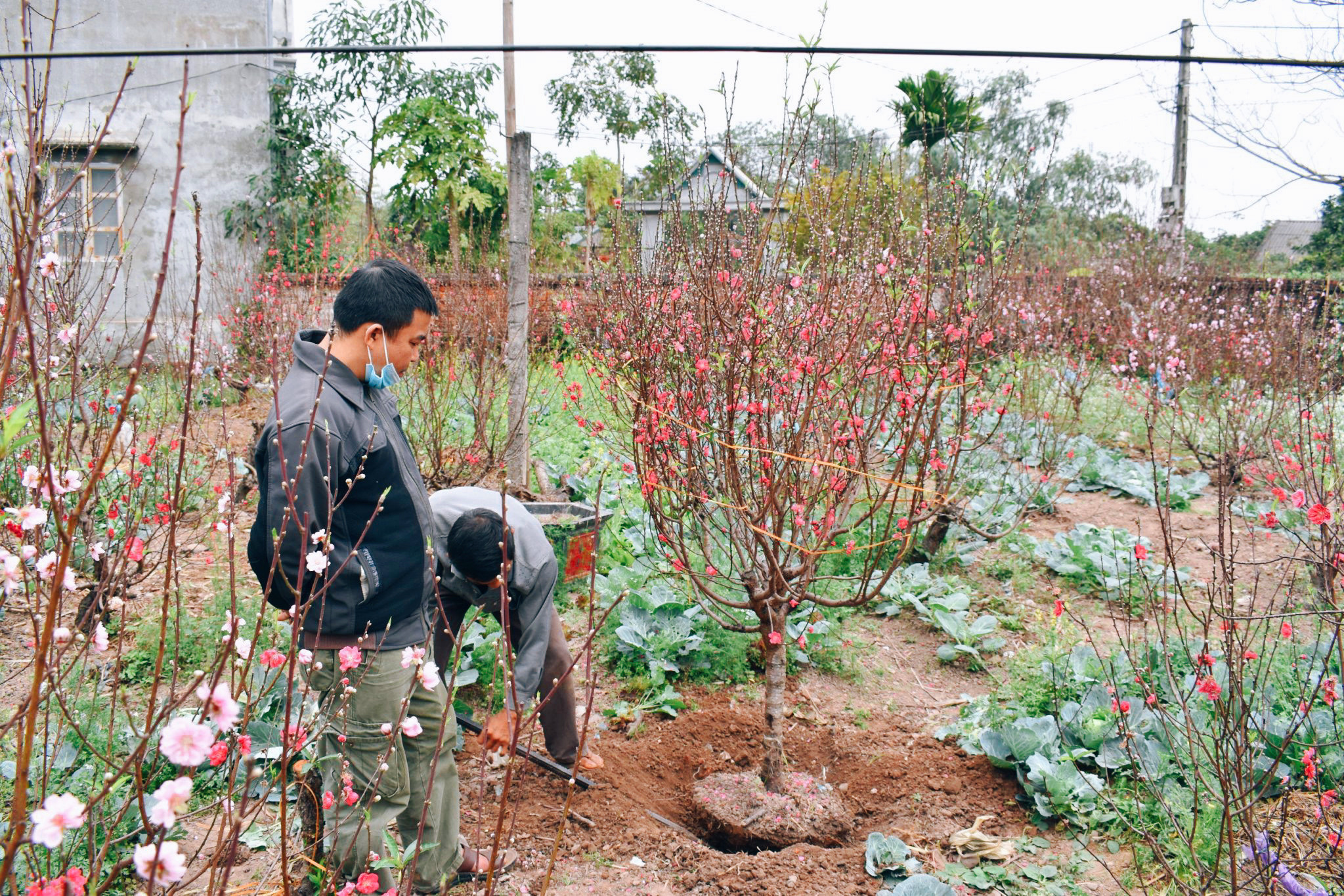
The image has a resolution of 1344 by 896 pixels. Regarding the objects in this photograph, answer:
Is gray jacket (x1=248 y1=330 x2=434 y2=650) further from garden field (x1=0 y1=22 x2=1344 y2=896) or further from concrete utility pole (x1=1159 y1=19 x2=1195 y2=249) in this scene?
concrete utility pole (x1=1159 y1=19 x2=1195 y2=249)

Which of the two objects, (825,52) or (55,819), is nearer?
(55,819)

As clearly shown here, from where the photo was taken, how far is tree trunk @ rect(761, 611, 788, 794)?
3609mm

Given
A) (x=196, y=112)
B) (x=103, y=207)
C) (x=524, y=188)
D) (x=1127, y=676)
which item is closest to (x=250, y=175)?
(x=196, y=112)

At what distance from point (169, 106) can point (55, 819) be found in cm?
1349

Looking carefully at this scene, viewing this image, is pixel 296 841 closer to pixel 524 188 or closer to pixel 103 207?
pixel 524 188

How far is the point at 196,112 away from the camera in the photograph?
39.6 feet

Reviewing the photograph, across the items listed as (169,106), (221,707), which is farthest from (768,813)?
(169,106)

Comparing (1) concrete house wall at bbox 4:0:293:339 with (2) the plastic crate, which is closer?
(2) the plastic crate

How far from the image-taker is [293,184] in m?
12.5

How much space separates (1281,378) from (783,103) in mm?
6855

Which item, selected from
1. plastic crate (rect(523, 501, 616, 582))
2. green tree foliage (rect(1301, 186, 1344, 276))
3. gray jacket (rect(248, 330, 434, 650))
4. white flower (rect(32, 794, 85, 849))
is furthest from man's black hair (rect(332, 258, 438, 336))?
green tree foliage (rect(1301, 186, 1344, 276))

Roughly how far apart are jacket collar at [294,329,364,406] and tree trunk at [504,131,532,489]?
10.1 ft

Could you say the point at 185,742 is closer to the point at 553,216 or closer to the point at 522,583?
the point at 522,583

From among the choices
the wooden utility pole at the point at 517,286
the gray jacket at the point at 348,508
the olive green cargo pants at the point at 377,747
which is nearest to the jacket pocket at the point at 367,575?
the gray jacket at the point at 348,508
